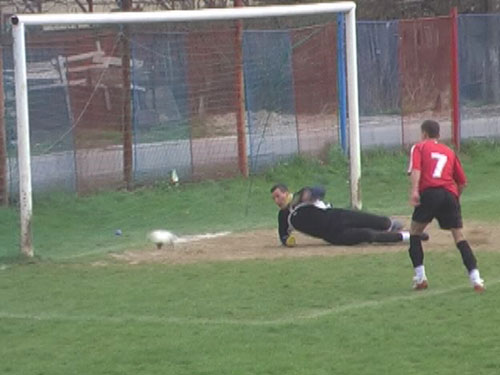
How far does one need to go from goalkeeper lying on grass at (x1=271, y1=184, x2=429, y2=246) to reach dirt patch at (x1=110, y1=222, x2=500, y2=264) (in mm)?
118

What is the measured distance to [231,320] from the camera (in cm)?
1012

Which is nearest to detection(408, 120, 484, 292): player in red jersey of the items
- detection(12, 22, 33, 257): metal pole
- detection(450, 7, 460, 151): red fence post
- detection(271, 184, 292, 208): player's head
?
detection(271, 184, 292, 208): player's head

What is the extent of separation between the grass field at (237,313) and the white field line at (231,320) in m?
0.01

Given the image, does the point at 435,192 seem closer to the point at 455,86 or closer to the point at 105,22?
the point at 105,22

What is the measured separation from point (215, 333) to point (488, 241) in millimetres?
5106

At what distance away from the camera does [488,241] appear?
544 inches

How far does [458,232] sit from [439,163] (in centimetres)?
61

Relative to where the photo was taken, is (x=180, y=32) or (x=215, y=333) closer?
(x=215, y=333)

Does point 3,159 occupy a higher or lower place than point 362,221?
higher

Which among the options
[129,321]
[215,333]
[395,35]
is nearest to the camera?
[215,333]

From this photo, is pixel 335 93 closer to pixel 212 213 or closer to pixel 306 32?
pixel 306 32

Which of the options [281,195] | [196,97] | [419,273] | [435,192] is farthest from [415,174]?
[196,97]

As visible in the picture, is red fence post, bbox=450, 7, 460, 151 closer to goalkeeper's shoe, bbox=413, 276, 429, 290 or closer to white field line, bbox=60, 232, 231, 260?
white field line, bbox=60, 232, 231, 260

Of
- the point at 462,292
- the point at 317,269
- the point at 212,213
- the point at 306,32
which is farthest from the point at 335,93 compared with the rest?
the point at 462,292
